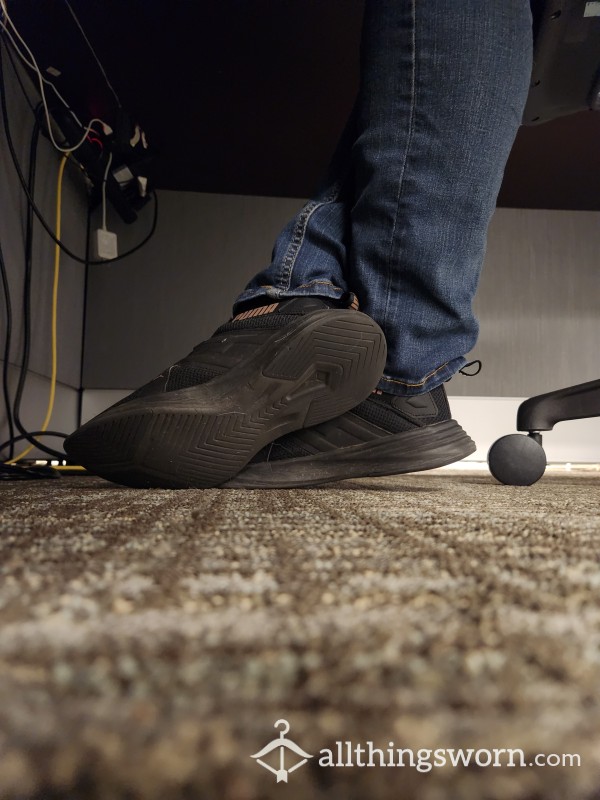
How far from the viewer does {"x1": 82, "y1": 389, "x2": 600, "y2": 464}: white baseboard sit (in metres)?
1.67

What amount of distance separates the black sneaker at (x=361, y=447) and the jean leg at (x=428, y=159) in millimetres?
32

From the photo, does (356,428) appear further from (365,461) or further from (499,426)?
(499,426)

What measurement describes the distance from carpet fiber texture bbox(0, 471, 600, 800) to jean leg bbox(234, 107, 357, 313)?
1.51ft

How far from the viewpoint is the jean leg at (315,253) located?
575 mm

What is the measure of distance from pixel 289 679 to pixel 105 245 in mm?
1738

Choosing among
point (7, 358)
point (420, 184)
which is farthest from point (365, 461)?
point (7, 358)

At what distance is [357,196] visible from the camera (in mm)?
600

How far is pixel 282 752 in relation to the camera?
9cm

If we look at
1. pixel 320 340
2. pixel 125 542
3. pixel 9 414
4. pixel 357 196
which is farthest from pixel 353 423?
pixel 9 414

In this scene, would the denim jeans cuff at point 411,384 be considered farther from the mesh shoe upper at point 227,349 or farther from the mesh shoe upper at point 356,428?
the mesh shoe upper at point 227,349

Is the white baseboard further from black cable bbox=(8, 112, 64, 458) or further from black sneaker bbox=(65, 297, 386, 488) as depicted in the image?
black sneaker bbox=(65, 297, 386, 488)

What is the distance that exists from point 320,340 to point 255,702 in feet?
1.41

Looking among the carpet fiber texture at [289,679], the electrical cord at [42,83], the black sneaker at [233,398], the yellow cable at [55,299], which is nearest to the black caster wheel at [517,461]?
the black sneaker at [233,398]

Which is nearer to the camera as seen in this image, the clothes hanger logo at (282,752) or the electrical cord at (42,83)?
the clothes hanger logo at (282,752)
